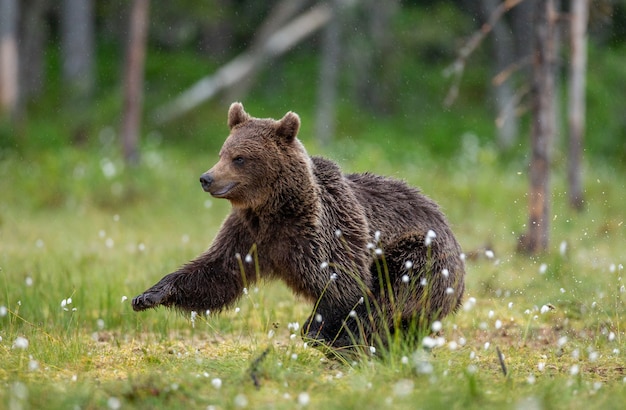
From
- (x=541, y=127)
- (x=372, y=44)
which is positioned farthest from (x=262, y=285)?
(x=372, y=44)

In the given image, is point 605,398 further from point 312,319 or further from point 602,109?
point 602,109

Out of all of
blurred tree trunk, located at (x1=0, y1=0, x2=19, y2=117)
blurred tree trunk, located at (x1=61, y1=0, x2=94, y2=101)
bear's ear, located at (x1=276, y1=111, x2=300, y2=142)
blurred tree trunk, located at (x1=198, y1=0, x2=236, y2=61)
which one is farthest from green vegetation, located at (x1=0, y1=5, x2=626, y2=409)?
blurred tree trunk, located at (x1=198, y1=0, x2=236, y2=61)

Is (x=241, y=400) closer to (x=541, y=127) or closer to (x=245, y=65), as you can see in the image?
(x=541, y=127)

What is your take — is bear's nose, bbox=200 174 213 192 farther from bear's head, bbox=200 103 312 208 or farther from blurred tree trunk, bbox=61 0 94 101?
blurred tree trunk, bbox=61 0 94 101

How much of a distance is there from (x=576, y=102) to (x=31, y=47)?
40.5ft

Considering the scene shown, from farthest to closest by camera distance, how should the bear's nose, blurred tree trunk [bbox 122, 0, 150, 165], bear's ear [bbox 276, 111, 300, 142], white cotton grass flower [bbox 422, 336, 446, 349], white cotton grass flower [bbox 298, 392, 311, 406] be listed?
blurred tree trunk [bbox 122, 0, 150, 165]
bear's ear [bbox 276, 111, 300, 142]
the bear's nose
white cotton grass flower [bbox 422, 336, 446, 349]
white cotton grass flower [bbox 298, 392, 311, 406]

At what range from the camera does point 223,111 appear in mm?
19531

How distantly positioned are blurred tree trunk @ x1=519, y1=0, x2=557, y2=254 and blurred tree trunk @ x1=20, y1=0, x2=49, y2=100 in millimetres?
11661

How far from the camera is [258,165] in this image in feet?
17.8

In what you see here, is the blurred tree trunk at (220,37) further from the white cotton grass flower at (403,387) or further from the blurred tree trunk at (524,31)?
the white cotton grass flower at (403,387)

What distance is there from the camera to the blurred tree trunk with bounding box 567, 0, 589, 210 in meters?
12.5

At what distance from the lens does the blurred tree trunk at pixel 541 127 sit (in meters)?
9.33

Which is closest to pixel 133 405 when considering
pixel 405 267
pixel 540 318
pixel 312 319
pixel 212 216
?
pixel 312 319

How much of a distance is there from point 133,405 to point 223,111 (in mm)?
15882
